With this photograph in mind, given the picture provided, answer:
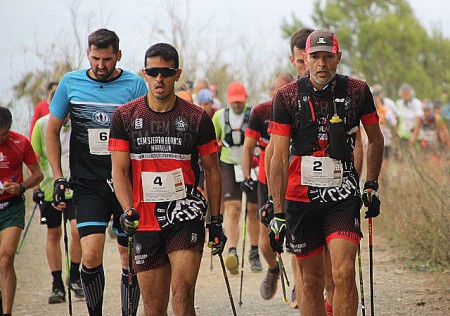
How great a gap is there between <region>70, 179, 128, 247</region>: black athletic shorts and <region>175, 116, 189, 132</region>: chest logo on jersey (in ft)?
4.63

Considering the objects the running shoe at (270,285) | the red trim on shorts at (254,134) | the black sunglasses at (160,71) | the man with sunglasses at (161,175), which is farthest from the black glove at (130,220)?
the red trim on shorts at (254,134)

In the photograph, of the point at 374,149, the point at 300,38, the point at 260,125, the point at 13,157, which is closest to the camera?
the point at 374,149

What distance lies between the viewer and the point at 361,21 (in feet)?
158

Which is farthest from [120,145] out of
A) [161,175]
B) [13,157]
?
[13,157]

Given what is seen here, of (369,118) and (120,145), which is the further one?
(369,118)

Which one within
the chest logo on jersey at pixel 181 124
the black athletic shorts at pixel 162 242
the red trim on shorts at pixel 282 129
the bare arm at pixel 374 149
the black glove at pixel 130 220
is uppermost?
the chest logo on jersey at pixel 181 124

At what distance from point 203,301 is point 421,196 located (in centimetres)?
311

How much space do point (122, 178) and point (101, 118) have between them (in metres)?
1.45

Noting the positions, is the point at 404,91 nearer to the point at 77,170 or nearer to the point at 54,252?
the point at 54,252

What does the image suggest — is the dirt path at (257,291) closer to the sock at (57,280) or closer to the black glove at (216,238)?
the sock at (57,280)

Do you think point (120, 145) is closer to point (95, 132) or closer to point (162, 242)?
point (162, 242)

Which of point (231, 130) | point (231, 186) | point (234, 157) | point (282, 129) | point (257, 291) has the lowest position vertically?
point (257, 291)

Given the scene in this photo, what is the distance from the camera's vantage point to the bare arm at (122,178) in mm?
7023

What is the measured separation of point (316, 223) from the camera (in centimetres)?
722
